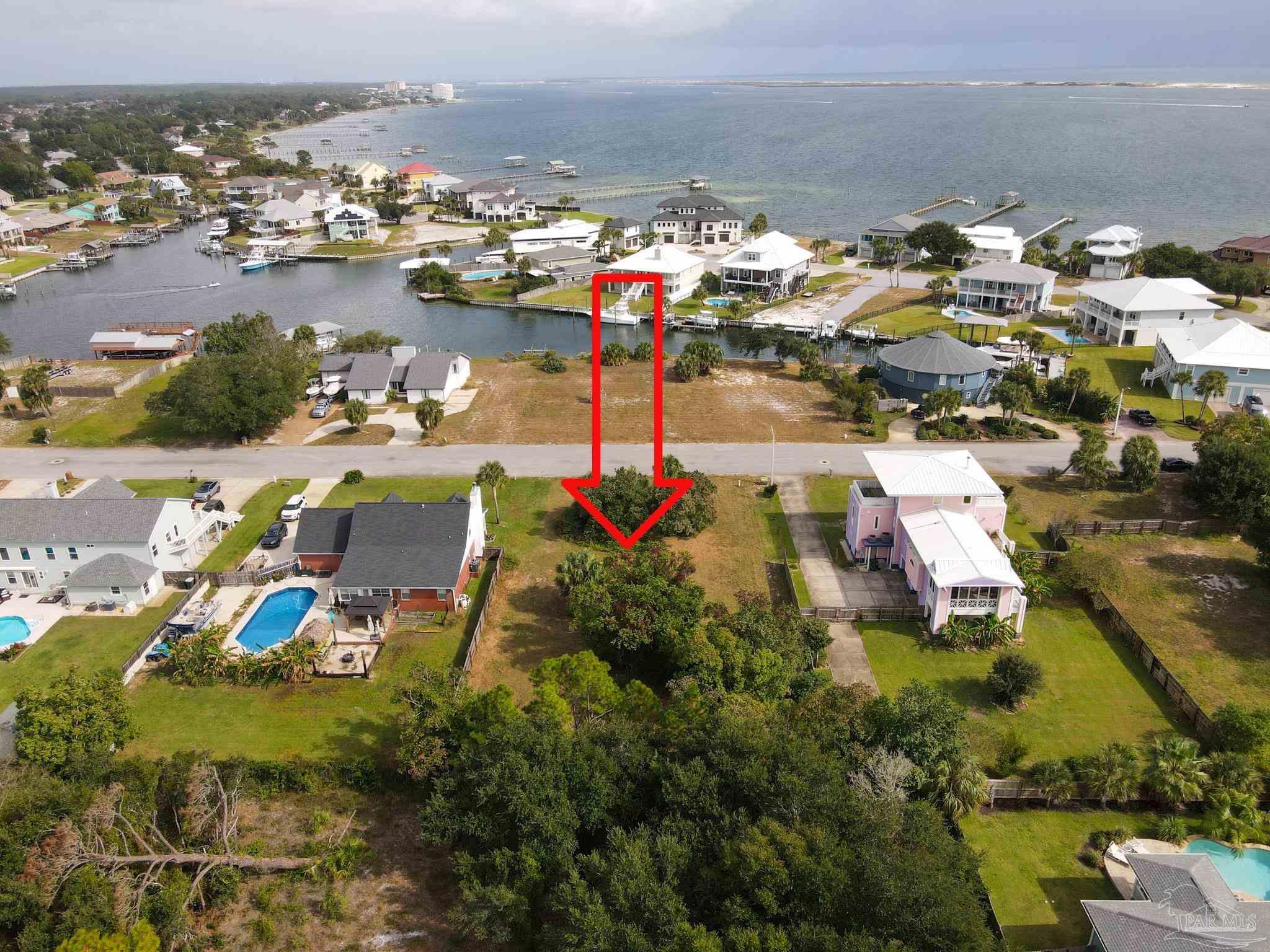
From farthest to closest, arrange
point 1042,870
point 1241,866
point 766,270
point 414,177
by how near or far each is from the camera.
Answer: point 414,177 → point 766,270 → point 1042,870 → point 1241,866

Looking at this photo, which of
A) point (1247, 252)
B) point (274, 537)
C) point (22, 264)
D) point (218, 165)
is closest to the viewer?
point (274, 537)

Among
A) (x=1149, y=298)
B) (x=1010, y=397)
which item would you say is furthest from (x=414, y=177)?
(x=1010, y=397)

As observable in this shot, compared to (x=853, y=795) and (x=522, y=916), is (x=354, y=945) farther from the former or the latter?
(x=853, y=795)

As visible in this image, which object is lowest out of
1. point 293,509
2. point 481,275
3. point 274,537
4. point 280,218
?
point 274,537

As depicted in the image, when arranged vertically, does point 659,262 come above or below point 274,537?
above

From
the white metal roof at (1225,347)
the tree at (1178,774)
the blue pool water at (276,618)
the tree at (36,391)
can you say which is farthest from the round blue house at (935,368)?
the tree at (36,391)

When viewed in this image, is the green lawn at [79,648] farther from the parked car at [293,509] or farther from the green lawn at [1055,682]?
the green lawn at [1055,682]

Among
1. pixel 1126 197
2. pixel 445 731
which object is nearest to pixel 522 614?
pixel 445 731

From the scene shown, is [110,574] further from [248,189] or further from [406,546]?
[248,189]

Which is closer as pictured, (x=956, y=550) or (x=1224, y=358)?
(x=956, y=550)
